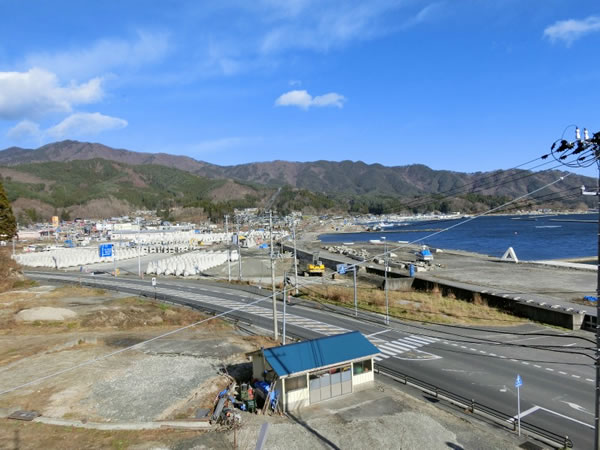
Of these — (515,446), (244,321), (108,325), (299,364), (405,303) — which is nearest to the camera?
(515,446)

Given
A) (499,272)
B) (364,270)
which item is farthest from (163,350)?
(499,272)

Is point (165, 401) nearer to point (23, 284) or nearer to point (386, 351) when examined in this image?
point (386, 351)

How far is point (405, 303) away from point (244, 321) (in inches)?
677

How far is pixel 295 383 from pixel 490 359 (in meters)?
13.4

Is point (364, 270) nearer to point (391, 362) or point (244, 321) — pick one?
point (244, 321)

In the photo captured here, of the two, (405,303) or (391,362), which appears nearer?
(391,362)

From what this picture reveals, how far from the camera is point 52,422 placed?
51.1 ft

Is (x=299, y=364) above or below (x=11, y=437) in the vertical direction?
above

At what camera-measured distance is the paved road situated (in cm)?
1755

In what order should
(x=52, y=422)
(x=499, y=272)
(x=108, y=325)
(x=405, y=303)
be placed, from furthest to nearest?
(x=499, y=272) < (x=405, y=303) < (x=108, y=325) < (x=52, y=422)

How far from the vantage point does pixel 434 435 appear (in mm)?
14898

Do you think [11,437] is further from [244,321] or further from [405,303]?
[405,303]

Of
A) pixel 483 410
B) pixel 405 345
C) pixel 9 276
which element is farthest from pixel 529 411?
pixel 9 276

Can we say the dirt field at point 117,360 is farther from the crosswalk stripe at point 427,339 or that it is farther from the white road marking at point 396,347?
the crosswalk stripe at point 427,339
